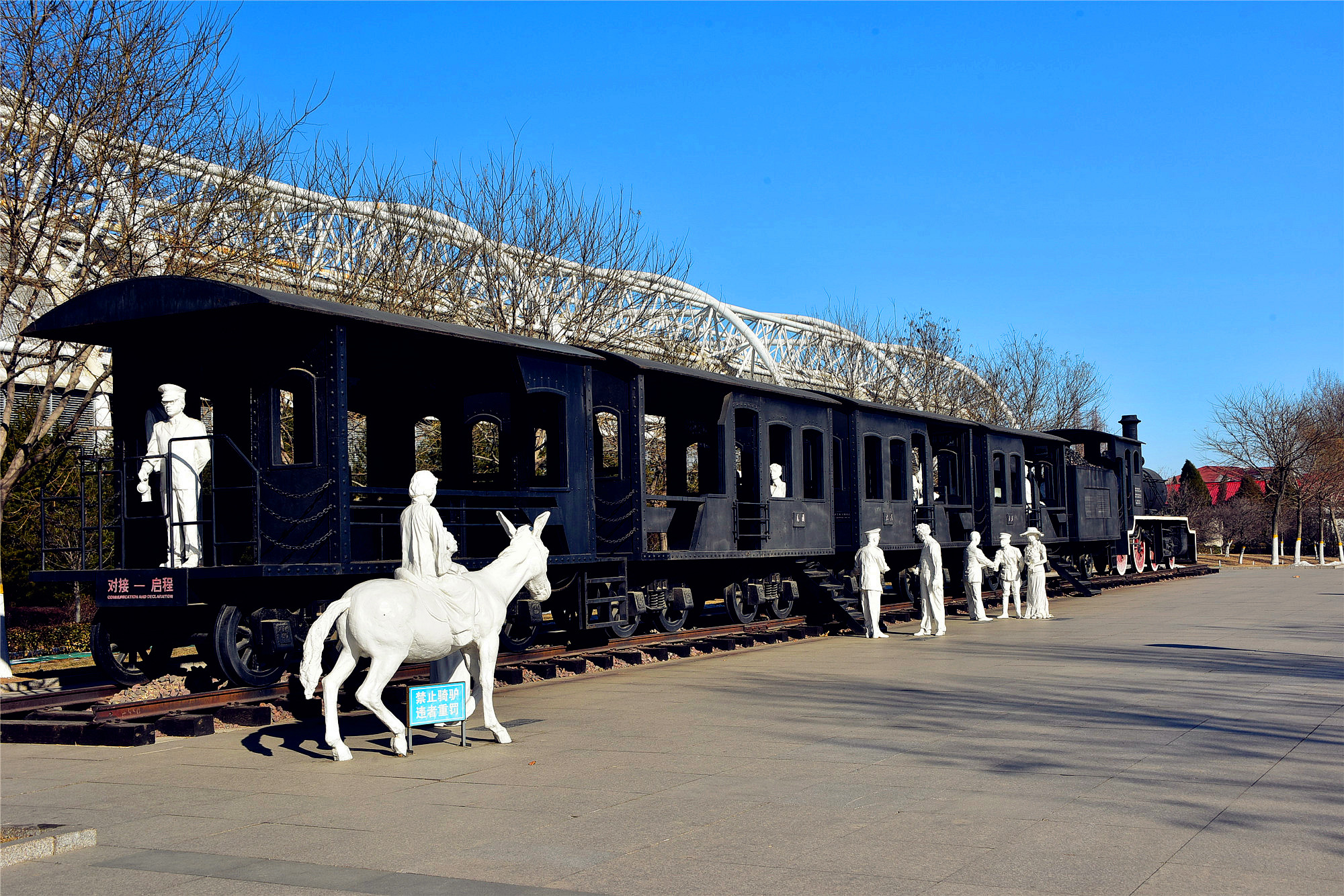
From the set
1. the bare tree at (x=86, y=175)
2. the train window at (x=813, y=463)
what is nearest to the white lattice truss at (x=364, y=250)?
the bare tree at (x=86, y=175)

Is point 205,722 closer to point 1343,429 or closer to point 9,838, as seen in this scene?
point 9,838

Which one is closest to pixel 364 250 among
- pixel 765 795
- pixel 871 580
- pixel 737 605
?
pixel 737 605

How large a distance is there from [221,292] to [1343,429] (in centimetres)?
6154

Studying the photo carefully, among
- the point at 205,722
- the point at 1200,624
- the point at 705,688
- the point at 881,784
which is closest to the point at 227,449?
the point at 205,722

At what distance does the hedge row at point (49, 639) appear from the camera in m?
18.3

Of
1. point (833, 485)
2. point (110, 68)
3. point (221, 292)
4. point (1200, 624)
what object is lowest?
point (1200, 624)

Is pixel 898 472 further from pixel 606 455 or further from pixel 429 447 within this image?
pixel 429 447

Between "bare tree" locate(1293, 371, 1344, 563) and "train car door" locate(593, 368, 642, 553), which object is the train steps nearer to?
"train car door" locate(593, 368, 642, 553)

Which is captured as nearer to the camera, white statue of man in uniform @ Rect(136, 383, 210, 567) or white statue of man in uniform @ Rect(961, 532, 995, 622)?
white statue of man in uniform @ Rect(136, 383, 210, 567)

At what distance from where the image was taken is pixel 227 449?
12.8m

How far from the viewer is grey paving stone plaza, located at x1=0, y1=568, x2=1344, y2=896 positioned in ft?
18.2

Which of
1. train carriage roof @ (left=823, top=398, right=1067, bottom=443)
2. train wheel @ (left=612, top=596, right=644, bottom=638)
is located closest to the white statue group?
train carriage roof @ (left=823, top=398, right=1067, bottom=443)

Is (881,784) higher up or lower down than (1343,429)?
lower down

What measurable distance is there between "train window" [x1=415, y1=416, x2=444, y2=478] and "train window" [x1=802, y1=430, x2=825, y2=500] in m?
6.13
